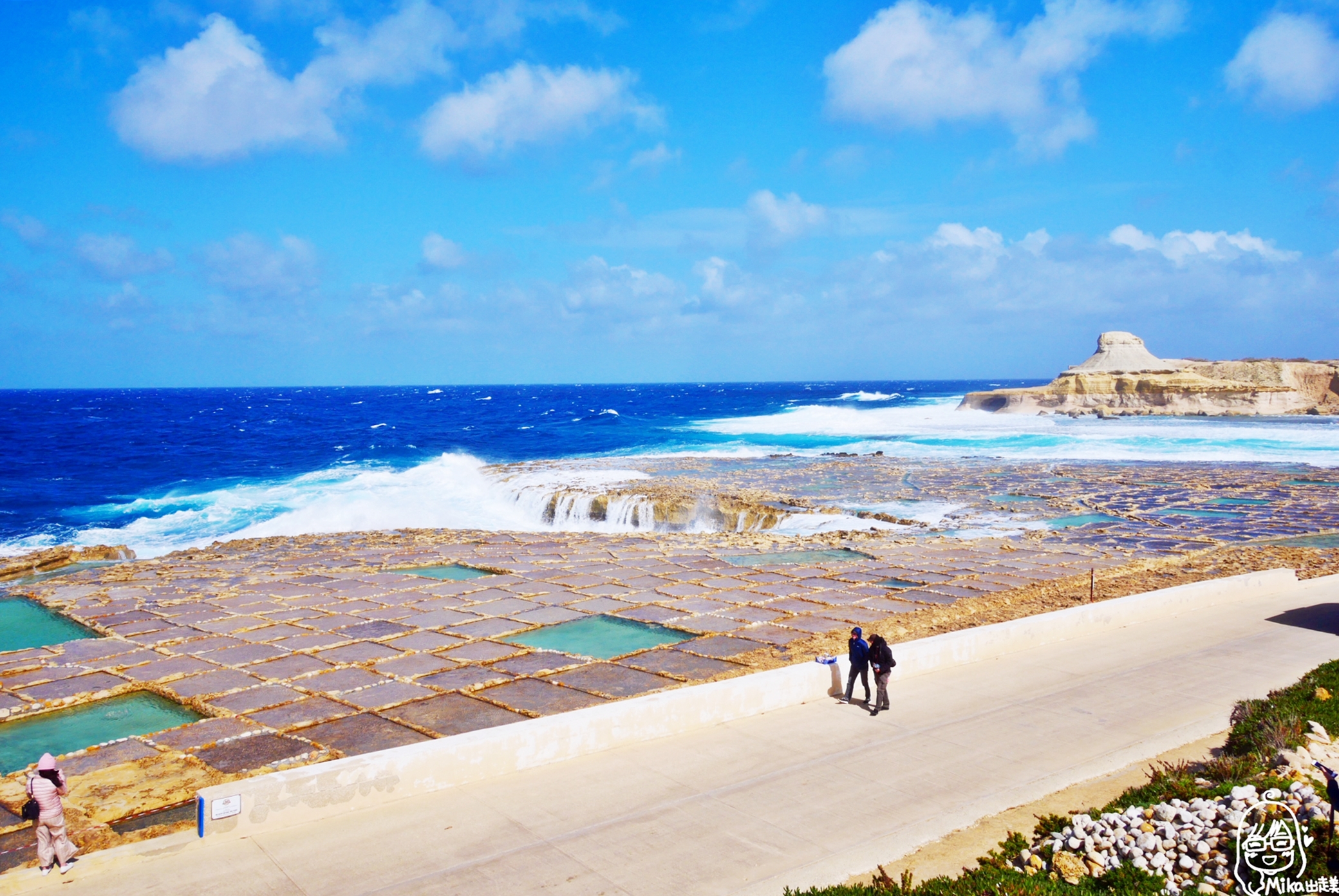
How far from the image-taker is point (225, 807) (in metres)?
6.29

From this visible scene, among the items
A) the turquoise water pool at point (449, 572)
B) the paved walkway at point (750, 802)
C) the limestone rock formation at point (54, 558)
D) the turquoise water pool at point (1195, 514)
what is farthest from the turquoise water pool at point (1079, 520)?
the limestone rock formation at point (54, 558)

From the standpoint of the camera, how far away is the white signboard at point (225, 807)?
6234mm

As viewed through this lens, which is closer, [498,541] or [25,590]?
[25,590]

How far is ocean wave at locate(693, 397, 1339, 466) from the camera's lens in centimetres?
3956

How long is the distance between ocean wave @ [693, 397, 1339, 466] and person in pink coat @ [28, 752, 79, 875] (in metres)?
37.3

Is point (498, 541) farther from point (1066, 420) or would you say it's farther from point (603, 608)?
point (1066, 420)

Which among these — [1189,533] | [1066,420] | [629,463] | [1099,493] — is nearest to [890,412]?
[1066,420]

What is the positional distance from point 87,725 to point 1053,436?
163 ft

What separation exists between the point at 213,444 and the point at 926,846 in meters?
61.0

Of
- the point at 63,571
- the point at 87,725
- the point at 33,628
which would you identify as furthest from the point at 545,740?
the point at 63,571

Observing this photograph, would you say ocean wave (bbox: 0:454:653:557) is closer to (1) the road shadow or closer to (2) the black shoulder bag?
(1) the road shadow

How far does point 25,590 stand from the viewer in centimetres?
1568

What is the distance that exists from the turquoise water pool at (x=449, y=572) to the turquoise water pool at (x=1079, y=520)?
13648mm

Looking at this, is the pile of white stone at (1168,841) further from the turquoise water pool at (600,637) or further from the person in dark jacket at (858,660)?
the turquoise water pool at (600,637)
